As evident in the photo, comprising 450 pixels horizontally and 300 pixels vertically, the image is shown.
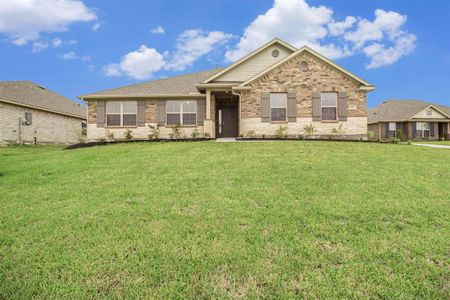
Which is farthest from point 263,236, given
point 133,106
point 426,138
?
point 426,138

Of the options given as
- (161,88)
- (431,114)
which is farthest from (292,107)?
(431,114)

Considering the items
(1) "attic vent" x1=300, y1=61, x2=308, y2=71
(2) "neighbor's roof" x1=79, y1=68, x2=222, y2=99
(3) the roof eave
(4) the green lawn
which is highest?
(1) "attic vent" x1=300, y1=61, x2=308, y2=71

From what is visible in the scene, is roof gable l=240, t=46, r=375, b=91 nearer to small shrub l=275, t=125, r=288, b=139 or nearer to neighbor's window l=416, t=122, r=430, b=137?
small shrub l=275, t=125, r=288, b=139

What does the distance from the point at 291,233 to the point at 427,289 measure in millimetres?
1750

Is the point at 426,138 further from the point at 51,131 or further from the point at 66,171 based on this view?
the point at 51,131

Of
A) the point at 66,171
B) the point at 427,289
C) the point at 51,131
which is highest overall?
the point at 51,131

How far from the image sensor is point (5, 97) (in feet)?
77.8

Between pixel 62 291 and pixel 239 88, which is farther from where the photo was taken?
pixel 239 88

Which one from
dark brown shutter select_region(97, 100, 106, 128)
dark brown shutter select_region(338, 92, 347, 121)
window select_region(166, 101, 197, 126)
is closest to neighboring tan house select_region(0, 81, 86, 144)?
dark brown shutter select_region(97, 100, 106, 128)

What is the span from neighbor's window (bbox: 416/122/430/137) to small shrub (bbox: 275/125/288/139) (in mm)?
23773

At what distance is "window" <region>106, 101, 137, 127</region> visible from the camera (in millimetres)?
19750

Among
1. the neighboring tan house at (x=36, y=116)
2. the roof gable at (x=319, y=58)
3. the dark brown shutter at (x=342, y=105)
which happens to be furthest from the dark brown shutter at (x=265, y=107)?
the neighboring tan house at (x=36, y=116)

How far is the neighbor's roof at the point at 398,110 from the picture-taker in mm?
33906

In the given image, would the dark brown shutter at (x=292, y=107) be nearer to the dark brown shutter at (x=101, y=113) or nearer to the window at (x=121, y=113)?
the window at (x=121, y=113)
